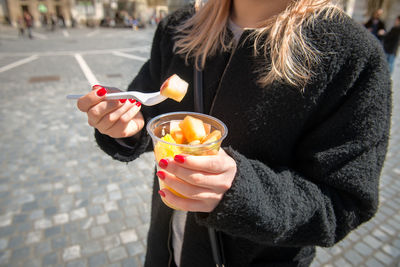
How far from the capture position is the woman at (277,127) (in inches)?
32.4

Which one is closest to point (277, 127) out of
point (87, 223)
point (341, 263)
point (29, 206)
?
point (341, 263)

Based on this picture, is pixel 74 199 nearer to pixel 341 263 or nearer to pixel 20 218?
pixel 20 218

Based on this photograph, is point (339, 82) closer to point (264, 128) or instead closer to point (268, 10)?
point (264, 128)

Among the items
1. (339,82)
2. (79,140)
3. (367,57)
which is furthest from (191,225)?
(79,140)

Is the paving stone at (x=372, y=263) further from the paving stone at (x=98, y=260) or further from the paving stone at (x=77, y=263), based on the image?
the paving stone at (x=77, y=263)

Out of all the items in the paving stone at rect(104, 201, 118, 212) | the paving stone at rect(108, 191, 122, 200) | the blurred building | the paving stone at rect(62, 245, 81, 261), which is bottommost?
the blurred building

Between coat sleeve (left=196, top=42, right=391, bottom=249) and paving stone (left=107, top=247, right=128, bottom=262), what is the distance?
2176mm

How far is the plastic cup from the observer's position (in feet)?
2.56

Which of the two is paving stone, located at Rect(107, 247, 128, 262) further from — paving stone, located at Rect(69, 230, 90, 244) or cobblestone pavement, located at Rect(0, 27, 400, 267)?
paving stone, located at Rect(69, 230, 90, 244)

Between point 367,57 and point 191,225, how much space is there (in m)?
0.99

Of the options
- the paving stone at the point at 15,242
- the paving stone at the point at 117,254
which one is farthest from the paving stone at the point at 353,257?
the paving stone at the point at 15,242

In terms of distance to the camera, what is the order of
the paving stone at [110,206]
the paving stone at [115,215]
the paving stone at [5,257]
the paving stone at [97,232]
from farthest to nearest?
1. the paving stone at [110,206]
2. the paving stone at [115,215]
3. the paving stone at [97,232]
4. the paving stone at [5,257]

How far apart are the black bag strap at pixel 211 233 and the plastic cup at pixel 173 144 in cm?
15

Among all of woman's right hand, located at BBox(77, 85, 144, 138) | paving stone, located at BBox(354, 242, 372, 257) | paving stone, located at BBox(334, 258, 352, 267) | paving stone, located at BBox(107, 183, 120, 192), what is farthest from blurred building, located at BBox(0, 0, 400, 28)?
woman's right hand, located at BBox(77, 85, 144, 138)
